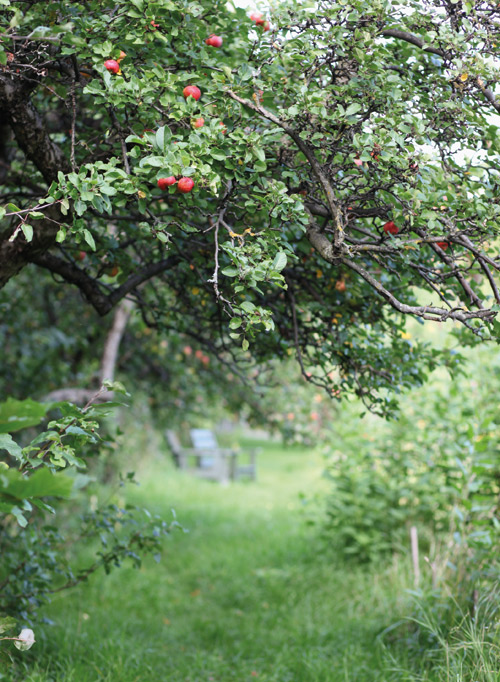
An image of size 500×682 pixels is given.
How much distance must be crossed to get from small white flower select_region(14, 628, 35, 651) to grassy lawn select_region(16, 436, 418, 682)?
985 millimetres

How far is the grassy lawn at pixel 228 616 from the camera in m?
3.53

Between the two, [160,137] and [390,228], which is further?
[390,228]

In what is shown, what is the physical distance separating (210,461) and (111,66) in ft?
39.1

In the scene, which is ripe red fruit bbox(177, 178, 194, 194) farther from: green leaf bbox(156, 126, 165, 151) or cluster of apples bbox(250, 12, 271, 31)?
cluster of apples bbox(250, 12, 271, 31)

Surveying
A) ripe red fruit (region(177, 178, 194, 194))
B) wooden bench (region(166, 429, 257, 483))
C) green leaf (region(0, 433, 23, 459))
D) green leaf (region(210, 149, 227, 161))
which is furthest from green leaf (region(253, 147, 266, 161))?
wooden bench (region(166, 429, 257, 483))

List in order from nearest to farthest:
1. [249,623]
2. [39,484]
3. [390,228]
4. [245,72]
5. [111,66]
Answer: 1. [39,484]
2. [111,66]
3. [245,72]
4. [390,228]
5. [249,623]

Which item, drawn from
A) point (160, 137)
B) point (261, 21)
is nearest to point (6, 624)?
point (160, 137)

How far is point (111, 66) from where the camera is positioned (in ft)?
7.07

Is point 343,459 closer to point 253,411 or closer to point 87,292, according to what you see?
point 253,411

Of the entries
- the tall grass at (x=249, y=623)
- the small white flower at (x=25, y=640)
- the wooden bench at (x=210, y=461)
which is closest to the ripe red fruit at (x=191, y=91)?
the small white flower at (x=25, y=640)

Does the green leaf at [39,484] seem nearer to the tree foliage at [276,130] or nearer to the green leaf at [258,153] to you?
the tree foliage at [276,130]

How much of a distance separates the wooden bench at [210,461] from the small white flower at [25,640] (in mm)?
10372

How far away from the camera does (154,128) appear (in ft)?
8.07

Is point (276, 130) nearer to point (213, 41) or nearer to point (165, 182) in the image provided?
point (165, 182)
